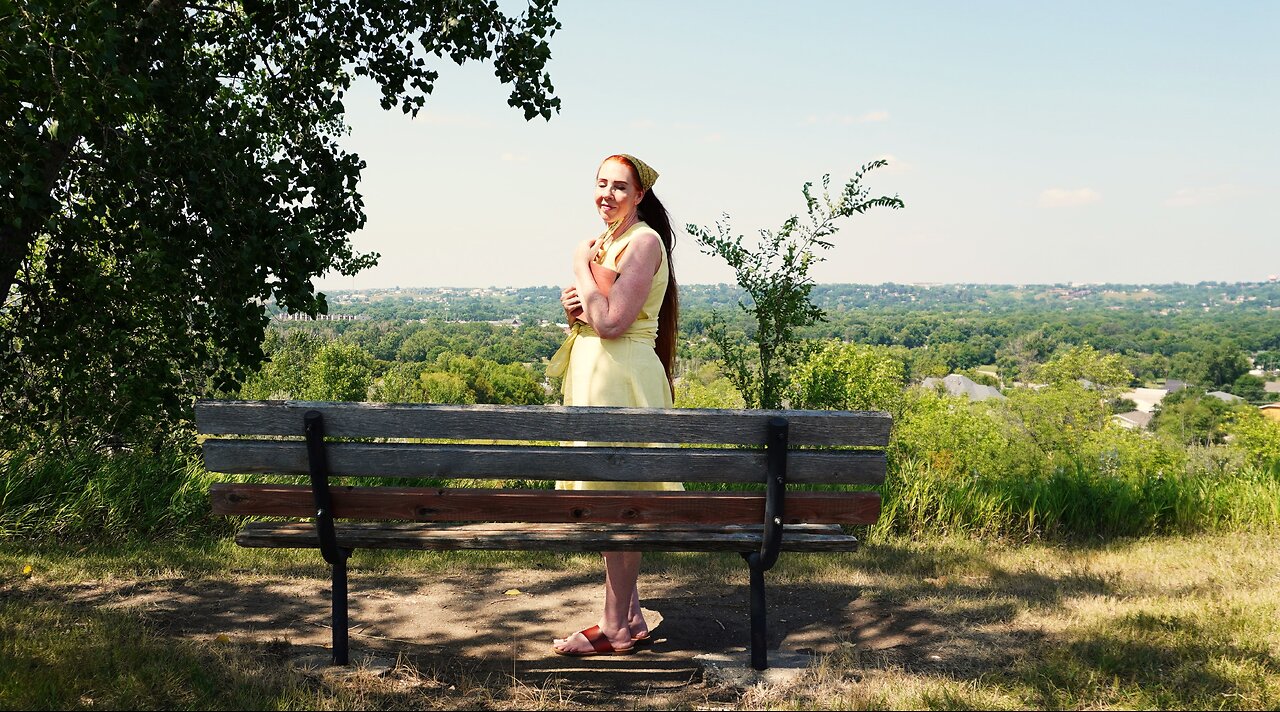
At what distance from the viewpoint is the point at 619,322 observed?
373cm

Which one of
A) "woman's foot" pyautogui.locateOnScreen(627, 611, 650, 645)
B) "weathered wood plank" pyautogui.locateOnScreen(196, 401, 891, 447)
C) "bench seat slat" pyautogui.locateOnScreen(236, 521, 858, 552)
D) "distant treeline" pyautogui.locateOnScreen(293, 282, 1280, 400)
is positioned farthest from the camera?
"distant treeline" pyautogui.locateOnScreen(293, 282, 1280, 400)

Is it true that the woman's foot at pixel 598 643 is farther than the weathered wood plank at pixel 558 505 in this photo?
Yes

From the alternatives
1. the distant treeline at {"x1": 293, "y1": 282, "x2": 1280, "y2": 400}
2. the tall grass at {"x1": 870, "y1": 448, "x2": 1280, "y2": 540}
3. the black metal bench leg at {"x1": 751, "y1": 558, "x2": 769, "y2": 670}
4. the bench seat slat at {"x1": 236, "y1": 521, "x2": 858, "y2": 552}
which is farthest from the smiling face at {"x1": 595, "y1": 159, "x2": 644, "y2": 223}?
the distant treeline at {"x1": 293, "y1": 282, "x2": 1280, "y2": 400}

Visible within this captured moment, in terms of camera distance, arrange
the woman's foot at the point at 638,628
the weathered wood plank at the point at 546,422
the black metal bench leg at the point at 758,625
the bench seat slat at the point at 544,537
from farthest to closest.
Result: 1. the woman's foot at the point at 638,628
2. the black metal bench leg at the point at 758,625
3. the bench seat slat at the point at 544,537
4. the weathered wood plank at the point at 546,422

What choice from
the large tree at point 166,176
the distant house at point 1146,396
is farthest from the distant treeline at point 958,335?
the large tree at point 166,176

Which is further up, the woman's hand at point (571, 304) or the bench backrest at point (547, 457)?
the woman's hand at point (571, 304)

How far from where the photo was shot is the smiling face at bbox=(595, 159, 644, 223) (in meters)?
3.93

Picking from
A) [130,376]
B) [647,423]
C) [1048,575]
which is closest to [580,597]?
[647,423]

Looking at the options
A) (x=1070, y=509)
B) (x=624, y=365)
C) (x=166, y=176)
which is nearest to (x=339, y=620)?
(x=624, y=365)

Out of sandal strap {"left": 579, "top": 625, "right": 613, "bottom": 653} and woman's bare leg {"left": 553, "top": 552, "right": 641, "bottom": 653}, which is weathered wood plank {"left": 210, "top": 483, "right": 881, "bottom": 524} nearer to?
woman's bare leg {"left": 553, "top": 552, "right": 641, "bottom": 653}

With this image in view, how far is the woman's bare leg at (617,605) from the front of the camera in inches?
156

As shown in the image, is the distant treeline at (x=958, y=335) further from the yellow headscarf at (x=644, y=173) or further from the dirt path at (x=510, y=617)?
the yellow headscarf at (x=644, y=173)

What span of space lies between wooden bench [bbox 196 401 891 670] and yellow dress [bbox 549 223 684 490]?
37 cm

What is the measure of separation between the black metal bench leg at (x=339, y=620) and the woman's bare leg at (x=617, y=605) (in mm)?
903
